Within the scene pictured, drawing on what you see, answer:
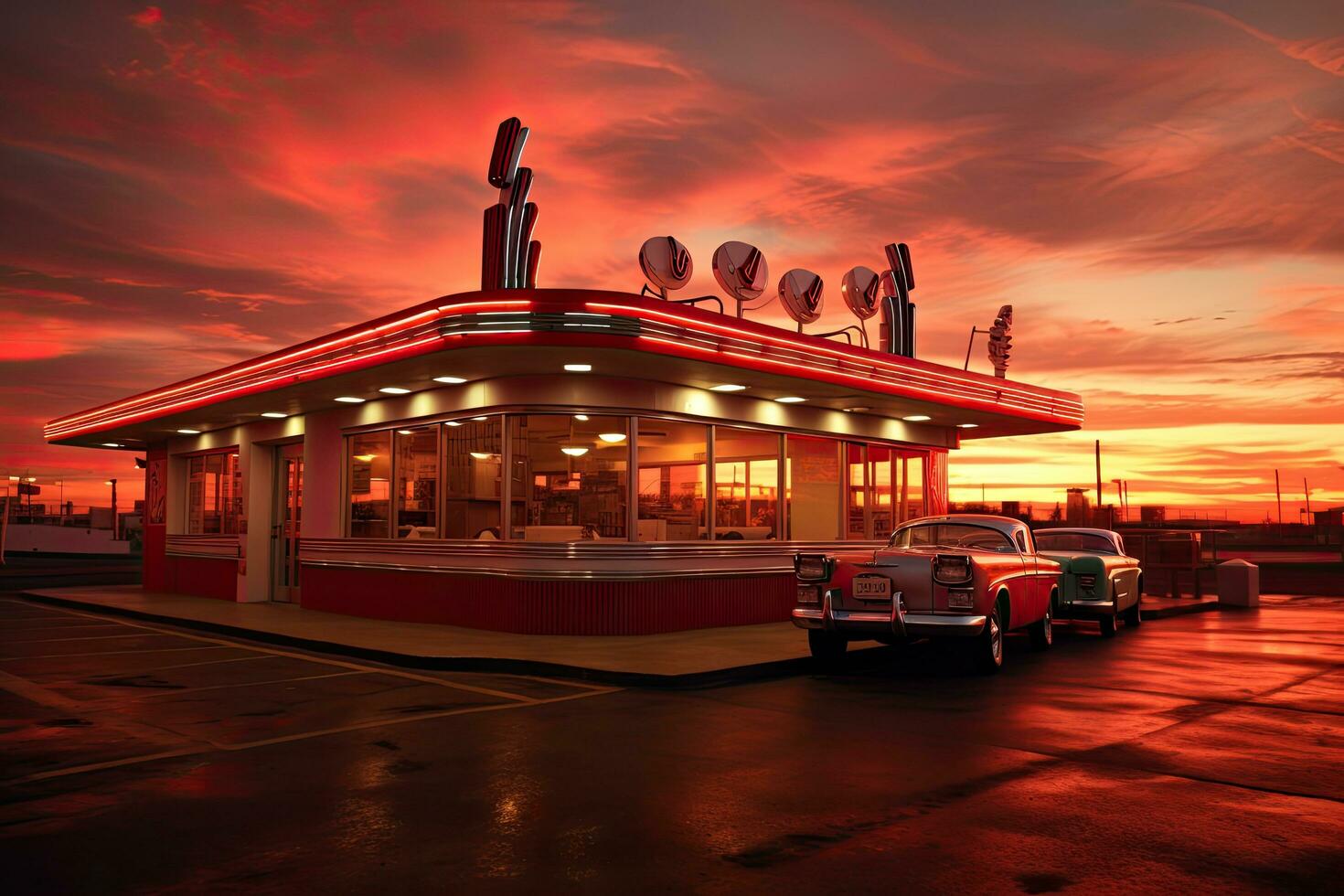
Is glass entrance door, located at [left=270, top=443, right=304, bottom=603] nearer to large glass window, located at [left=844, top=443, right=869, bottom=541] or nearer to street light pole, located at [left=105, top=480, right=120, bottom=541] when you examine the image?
large glass window, located at [left=844, top=443, right=869, bottom=541]

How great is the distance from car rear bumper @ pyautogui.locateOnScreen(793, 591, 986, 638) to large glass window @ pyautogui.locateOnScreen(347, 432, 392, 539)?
8606 millimetres

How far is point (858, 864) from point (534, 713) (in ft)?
14.9

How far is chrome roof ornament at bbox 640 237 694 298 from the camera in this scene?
1602cm

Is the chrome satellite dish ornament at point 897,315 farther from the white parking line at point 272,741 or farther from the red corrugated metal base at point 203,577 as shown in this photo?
the red corrugated metal base at point 203,577

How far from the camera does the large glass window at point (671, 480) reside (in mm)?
15555

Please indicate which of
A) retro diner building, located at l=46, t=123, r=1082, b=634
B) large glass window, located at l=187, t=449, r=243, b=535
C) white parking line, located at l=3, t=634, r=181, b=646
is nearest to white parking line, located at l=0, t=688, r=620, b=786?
retro diner building, located at l=46, t=123, r=1082, b=634

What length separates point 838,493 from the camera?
19125 mm

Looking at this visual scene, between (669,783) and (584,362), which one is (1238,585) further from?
(669,783)

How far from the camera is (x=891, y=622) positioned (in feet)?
36.8

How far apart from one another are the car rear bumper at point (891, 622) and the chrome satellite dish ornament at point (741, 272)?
6.66 m

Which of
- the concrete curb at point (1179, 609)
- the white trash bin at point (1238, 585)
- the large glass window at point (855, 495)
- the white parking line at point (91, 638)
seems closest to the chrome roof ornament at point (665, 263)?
the large glass window at point (855, 495)

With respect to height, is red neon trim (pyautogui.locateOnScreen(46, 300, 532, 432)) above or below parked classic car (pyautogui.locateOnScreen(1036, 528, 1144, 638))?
above

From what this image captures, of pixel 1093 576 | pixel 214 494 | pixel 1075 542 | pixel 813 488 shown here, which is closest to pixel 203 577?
pixel 214 494

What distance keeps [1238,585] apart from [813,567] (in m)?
15.1
